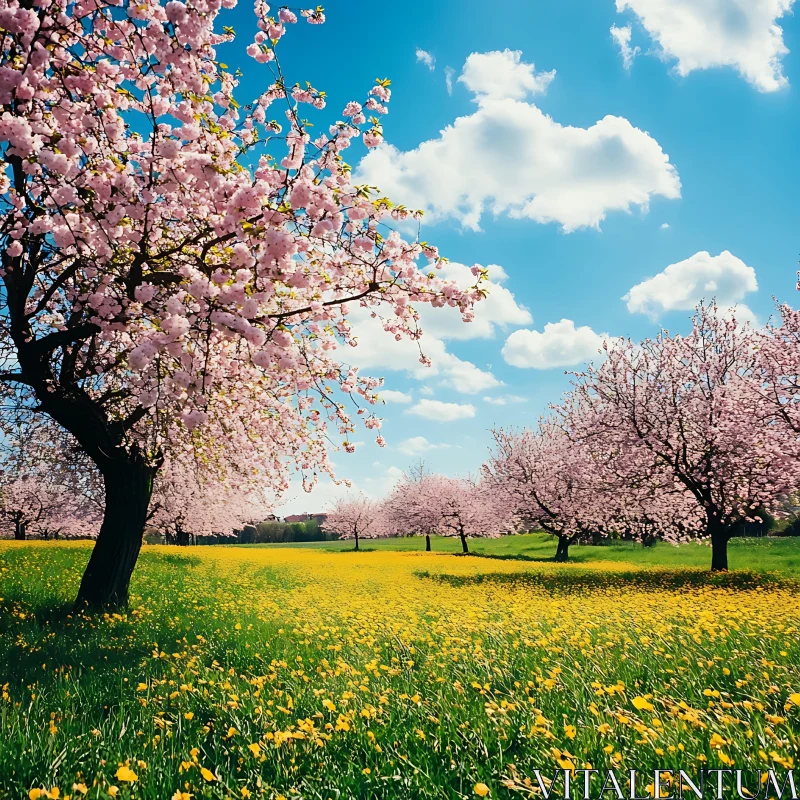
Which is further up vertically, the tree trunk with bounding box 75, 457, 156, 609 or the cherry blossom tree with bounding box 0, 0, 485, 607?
the cherry blossom tree with bounding box 0, 0, 485, 607

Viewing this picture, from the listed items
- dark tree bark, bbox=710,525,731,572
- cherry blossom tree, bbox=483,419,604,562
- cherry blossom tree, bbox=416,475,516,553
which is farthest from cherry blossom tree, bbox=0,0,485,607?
cherry blossom tree, bbox=416,475,516,553

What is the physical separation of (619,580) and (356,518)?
81.6m

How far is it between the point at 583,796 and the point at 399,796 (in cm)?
130

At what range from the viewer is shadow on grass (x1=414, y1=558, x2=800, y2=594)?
19734 mm

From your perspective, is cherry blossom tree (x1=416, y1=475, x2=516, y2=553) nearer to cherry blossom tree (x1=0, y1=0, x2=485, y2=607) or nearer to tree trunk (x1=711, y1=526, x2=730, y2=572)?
tree trunk (x1=711, y1=526, x2=730, y2=572)

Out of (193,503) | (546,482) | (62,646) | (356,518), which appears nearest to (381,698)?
(62,646)

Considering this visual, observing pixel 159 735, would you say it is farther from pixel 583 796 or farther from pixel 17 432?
pixel 17 432

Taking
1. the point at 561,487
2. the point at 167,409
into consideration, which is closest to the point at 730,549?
the point at 561,487

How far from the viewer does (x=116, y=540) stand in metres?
12.3

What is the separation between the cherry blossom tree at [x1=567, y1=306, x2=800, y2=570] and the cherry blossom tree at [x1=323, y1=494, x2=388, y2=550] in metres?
80.7

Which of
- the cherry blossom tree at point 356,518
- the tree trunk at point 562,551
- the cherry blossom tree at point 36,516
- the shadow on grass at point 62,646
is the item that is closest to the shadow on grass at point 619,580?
the shadow on grass at point 62,646

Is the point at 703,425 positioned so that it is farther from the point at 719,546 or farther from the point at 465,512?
the point at 465,512

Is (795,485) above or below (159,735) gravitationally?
above

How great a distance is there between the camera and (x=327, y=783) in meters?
4.11
